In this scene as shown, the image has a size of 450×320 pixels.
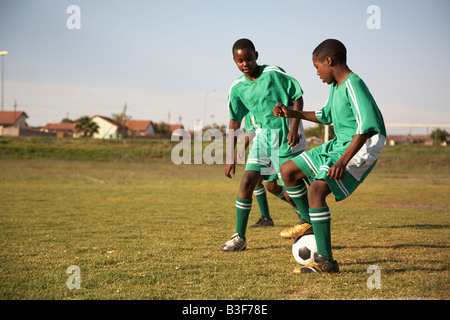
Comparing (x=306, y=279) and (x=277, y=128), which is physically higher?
(x=277, y=128)

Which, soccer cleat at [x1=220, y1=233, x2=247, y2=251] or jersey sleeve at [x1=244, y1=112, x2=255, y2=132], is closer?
soccer cleat at [x1=220, y1=233, x2=247, y2=251]

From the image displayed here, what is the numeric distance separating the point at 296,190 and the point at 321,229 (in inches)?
41.3

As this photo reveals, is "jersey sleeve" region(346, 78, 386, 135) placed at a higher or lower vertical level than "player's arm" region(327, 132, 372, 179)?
higher

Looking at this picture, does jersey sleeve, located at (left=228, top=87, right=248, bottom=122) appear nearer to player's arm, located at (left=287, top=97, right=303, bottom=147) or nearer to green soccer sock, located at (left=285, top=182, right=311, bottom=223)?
player's arm, located at (left=287, top=97, right=303, bottom=147)

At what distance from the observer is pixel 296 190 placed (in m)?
5.33

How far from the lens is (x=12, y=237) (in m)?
6.37

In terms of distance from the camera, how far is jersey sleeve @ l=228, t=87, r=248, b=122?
610cm

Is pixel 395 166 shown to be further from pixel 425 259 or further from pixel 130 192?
pixel 425 259

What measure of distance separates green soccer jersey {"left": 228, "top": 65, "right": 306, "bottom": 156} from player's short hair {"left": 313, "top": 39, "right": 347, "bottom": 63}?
54.8 inches

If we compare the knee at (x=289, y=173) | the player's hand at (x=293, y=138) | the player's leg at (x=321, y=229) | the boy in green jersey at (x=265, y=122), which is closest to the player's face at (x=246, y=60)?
the boy in green jersey at (x=265, y=122)

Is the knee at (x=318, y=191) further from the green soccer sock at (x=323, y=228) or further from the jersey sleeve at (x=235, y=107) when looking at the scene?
the jersey sleeve at (x=235, y=107)

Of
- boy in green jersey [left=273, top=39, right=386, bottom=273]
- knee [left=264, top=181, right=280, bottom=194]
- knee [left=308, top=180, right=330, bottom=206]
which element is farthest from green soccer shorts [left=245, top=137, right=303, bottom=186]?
knee [left=308, top=180, right=330, bottom=206]

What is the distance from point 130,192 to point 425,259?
10618mm
